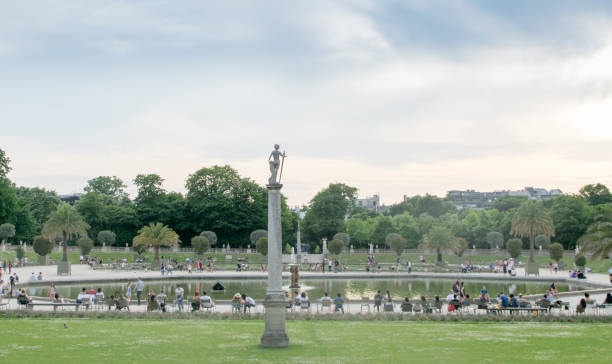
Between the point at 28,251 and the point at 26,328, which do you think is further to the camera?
the point at 28,251

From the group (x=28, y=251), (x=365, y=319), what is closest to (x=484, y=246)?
(x=28, y=251)

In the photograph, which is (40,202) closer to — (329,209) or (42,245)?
(42,245)

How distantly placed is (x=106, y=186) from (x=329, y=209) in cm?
5429

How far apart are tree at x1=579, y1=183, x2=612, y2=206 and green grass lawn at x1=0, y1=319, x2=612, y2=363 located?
79606mm

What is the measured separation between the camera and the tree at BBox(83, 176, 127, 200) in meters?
126

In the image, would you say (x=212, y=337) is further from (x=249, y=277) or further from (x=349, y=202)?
(x=349, y=202)

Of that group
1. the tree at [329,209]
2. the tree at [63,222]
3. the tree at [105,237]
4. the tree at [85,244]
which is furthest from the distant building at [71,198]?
the tree at [63,222]

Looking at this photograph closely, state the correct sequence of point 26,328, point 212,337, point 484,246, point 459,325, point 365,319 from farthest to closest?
1. point 484,246
2. point 365,319
3. point 459,325
4. point 26,328
5. point 212,337

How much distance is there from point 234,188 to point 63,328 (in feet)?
233

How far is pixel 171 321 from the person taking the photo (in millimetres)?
23766

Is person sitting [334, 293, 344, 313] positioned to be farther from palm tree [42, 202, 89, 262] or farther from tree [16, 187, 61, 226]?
tree [16, 187, 61, 226]

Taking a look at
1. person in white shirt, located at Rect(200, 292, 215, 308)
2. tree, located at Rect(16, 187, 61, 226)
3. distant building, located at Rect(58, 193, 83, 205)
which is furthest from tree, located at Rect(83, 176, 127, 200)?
person in white shirt, located at Rect(200, 292, 215, 308)

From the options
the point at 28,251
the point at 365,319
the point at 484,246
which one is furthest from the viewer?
the point at 484,246

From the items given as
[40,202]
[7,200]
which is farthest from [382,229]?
[40,202]
